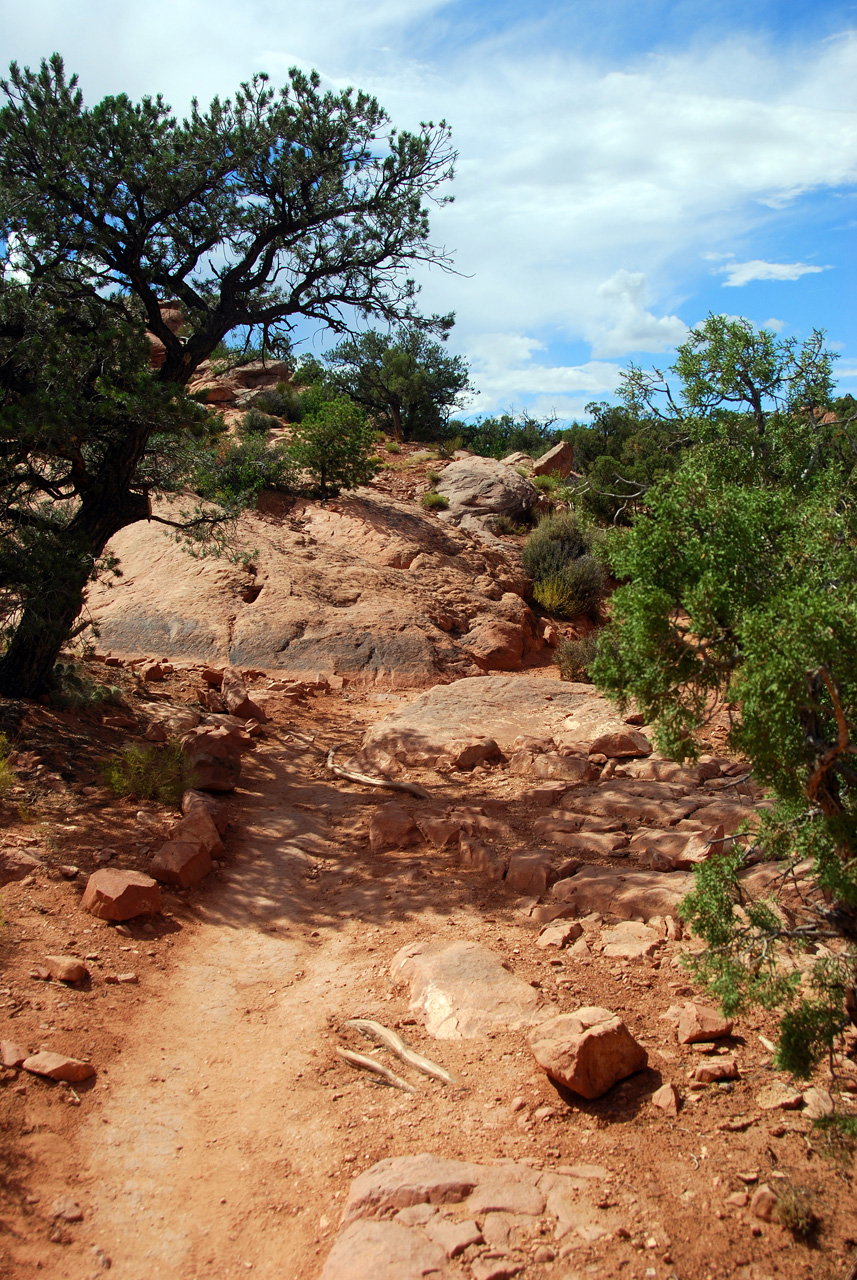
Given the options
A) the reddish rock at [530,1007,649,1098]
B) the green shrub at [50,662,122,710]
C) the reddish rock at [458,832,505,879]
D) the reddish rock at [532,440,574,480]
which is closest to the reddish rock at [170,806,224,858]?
the reddish rock at [458,832,505,879]

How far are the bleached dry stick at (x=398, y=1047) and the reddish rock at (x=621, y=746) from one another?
3999 millimetres

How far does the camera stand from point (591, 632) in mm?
14461

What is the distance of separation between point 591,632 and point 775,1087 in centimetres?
1134

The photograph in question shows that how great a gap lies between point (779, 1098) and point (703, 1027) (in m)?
0.48

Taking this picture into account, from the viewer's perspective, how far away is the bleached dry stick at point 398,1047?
3709mm

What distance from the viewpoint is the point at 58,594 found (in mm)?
7180

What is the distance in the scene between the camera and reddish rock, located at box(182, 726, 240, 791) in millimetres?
7102

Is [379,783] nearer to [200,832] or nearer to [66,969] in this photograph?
[200,832]

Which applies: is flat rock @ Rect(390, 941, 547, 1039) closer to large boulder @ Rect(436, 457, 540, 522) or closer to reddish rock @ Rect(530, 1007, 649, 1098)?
reddish rock @ Rect(530, 1007, 649, 1098)

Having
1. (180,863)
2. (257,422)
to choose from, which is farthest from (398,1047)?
(257,422)

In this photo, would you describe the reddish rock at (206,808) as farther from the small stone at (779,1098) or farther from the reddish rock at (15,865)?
the small stone at (779,1098)

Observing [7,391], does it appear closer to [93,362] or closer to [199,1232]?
[93,362]

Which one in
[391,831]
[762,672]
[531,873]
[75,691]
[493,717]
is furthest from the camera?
[493,717]

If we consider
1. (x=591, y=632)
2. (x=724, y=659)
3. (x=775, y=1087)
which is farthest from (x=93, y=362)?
(x=591, y=632)
